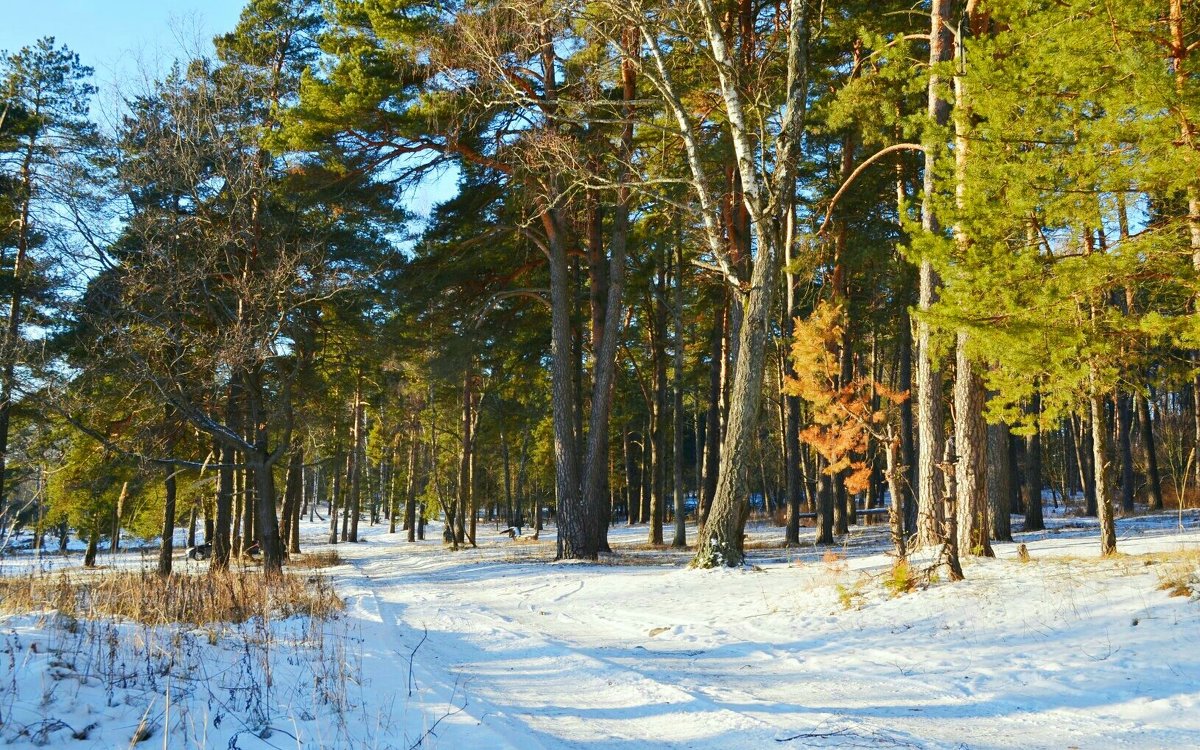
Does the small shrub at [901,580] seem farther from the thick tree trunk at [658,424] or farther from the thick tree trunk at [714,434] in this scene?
the thick tree trunk at [658,424]

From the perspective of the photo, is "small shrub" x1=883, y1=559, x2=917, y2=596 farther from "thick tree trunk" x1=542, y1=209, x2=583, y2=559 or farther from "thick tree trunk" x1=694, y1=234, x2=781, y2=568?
"thick tree trunk" x1=542, y1=209, x2=583, y2=559

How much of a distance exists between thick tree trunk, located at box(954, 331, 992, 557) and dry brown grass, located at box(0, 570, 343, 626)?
8.03 meters

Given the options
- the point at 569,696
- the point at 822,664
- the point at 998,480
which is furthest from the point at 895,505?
the point at 569,696

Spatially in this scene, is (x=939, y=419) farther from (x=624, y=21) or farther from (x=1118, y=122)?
(x=624, y=21)

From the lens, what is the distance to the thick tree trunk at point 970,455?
1009 centimetres

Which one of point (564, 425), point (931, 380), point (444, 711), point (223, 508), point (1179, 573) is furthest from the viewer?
point (223, 508)

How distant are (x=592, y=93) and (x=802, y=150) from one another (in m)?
7.14

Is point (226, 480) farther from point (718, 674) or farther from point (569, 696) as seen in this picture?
point (718, 674)

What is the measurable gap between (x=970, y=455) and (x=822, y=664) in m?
5.14

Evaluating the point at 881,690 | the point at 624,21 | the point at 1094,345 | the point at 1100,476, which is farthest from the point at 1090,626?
the point at 624,21

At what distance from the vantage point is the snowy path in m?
4.51

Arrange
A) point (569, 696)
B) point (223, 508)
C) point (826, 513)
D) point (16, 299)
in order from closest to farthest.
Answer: point (569, 696)
point (16, 299)
point (223, 508)
point (826, 513)

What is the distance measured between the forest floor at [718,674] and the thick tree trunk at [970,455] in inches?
39.1

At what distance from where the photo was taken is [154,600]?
24.5 ft
